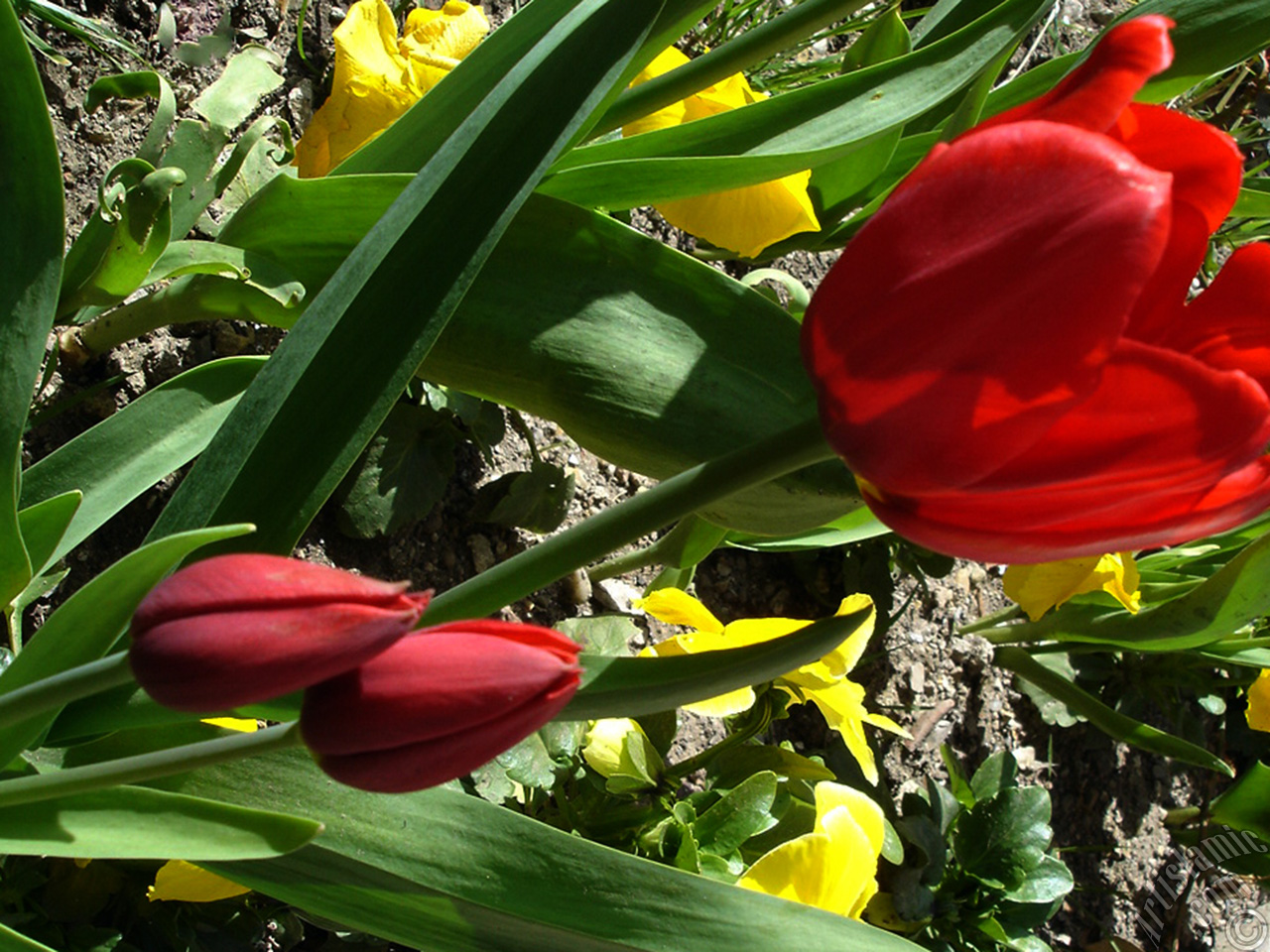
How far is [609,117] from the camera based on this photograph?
36.1 inches

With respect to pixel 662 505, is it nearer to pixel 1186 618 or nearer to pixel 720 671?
pixel 720 671

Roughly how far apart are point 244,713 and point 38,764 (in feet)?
0.44

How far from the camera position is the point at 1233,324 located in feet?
1.57

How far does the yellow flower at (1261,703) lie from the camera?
1.56 meters

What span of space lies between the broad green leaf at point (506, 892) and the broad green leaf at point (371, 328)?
0.63 feet

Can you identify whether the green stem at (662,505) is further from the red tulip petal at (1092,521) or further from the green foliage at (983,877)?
the green foliage at (983,877)

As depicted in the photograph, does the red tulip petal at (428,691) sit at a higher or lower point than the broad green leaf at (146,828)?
higher

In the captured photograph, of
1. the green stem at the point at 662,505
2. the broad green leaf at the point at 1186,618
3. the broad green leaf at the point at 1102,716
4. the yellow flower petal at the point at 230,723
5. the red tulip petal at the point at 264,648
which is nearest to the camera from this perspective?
the red tulip petal at the point at 264,648

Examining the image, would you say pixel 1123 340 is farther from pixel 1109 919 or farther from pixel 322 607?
pixel 1109 919

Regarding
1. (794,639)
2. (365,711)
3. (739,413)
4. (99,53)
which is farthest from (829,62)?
(365,711)

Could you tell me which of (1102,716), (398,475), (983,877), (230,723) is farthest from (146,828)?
(1102,716)

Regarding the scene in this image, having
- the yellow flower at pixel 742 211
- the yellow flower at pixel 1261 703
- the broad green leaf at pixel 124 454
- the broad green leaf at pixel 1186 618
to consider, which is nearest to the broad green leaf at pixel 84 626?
the broad green leaf at pixel 124 454

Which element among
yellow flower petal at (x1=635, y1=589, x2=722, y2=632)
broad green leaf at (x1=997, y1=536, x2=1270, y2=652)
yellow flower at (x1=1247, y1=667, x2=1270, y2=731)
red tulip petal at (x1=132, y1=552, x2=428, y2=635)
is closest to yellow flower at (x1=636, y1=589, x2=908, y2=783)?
yellow flower petal at (x1=635, y1=589, x2=722, y2=632)

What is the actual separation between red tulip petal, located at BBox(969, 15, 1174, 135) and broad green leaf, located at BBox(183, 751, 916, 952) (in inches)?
18.1
